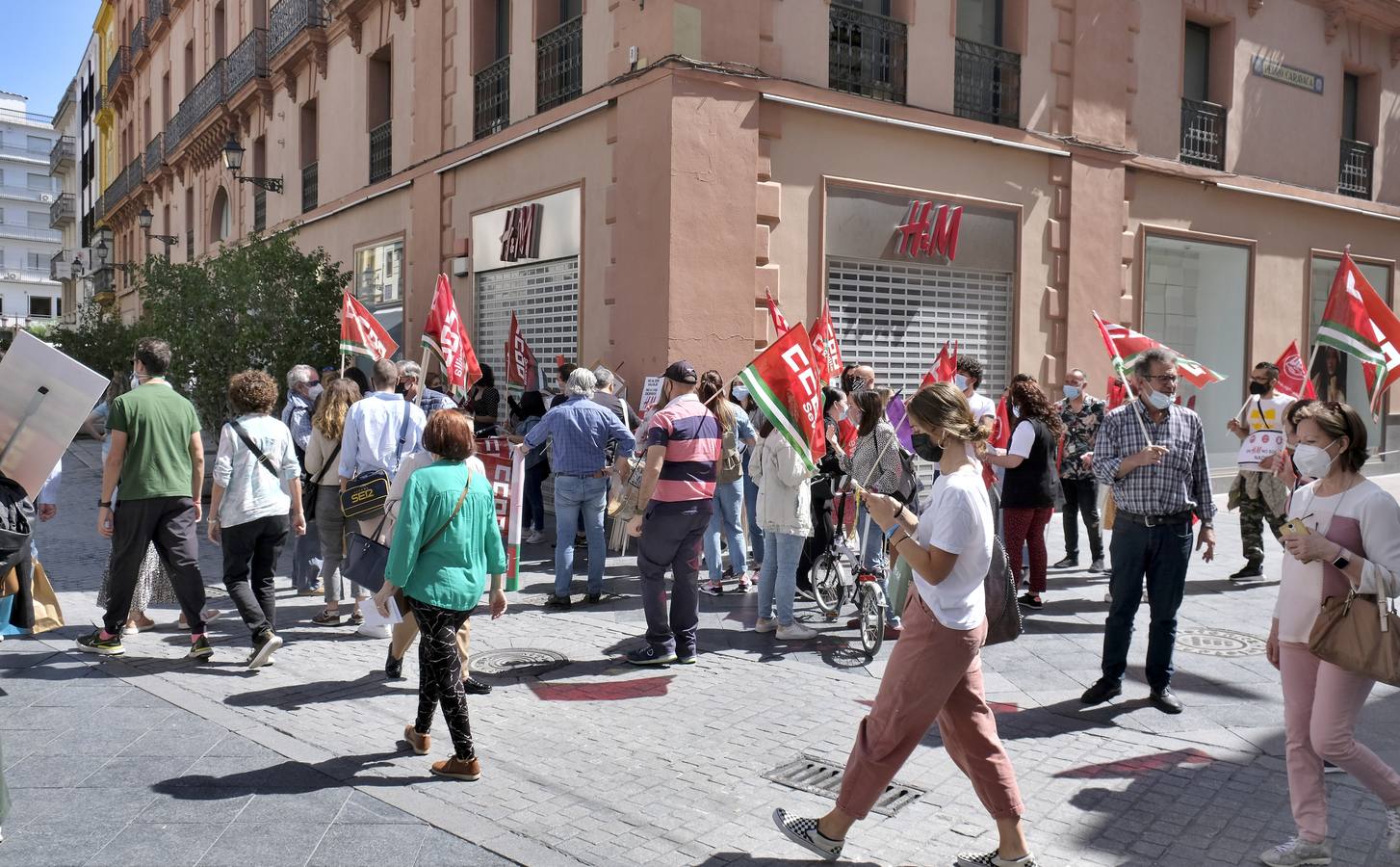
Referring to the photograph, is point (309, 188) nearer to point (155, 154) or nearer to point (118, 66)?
point (155, 154)

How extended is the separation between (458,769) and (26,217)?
94356 mm

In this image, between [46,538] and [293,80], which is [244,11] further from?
[46,538]

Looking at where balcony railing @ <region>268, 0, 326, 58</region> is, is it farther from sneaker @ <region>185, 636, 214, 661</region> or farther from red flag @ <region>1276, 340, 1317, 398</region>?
red flag @ <region>1276, 340, 1317, 398</region>

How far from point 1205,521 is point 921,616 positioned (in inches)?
112

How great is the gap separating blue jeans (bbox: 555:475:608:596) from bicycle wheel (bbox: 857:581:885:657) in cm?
241

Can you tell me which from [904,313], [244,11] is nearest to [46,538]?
[904,313]

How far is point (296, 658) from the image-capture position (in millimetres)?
6840

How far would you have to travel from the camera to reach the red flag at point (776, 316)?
1041cm

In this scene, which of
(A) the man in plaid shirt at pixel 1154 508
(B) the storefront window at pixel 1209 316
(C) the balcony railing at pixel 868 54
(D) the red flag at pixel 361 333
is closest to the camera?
(A) the man in plaid shirt at pixel 1154 508

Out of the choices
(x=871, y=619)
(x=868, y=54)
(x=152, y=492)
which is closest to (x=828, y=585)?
(x=871, y=619)

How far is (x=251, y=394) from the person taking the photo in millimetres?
6891

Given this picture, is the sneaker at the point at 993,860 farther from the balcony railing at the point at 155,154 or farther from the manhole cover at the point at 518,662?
the balcony railing at the point at 155,154

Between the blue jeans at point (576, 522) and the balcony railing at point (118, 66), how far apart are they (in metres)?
35.2

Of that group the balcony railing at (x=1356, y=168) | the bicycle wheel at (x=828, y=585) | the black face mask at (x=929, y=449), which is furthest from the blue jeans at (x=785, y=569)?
the balcony railing at (x=1356, y=168)
